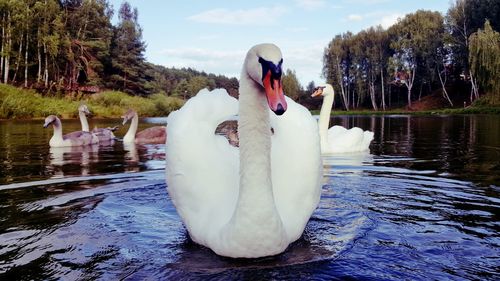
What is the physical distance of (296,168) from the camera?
13.1 feet

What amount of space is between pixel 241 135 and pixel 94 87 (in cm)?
5319

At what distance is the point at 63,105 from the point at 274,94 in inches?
1530

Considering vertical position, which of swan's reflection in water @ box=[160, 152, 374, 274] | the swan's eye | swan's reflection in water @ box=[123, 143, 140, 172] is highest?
the swan's eye

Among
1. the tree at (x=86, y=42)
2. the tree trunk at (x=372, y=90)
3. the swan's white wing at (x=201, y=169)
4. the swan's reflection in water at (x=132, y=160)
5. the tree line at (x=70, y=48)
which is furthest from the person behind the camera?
the tree trunk at (x=372, y=90)

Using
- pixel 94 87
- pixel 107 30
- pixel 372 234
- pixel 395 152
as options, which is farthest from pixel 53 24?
pixel 372 234

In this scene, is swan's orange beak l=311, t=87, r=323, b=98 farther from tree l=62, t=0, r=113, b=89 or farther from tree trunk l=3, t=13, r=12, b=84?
tree l=62, t=0, r=113, b=89

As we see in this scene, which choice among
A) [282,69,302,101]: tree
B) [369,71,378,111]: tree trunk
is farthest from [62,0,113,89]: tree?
[369,71,378,111]: tree trunk

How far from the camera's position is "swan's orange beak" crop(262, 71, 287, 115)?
107 inches

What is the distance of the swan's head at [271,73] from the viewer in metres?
2.78

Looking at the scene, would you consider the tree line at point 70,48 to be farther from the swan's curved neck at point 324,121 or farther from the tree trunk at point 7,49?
the swan's curved neck at point 324,121

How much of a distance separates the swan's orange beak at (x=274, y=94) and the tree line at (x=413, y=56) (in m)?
49.4

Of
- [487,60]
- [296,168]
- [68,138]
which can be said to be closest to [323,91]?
[68,138]

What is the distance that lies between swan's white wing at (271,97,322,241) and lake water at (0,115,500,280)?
0.29 m

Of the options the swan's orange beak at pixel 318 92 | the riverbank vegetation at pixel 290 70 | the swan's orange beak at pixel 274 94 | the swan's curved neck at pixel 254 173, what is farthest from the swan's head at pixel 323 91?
the riverbank vegetation at pixel 290 70
